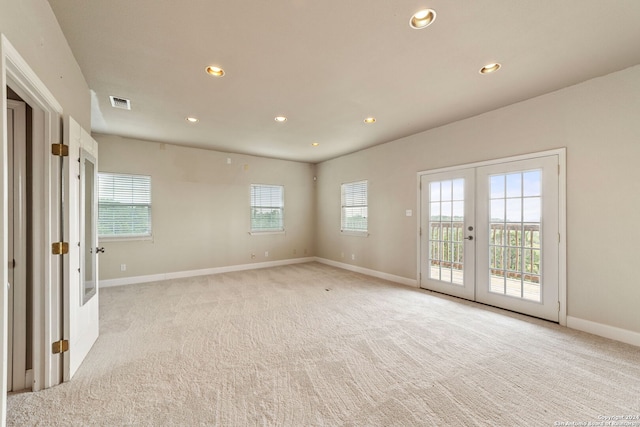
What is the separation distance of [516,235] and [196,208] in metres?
5.82

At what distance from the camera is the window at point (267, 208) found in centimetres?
651

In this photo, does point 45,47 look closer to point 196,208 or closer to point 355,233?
point 196,208

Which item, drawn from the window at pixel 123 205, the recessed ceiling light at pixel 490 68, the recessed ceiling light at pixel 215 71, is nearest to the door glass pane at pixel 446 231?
the recessed ceiling light at pixel 490 68

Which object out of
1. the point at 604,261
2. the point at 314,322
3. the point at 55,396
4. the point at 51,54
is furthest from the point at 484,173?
the point at 55,396

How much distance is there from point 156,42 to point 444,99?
3.17 meters

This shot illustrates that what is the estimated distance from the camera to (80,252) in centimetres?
235

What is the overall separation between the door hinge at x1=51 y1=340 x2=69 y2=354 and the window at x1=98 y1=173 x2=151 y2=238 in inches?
135

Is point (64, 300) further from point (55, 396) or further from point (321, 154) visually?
point (321, 154)

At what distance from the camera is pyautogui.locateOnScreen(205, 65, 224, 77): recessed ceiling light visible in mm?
2598

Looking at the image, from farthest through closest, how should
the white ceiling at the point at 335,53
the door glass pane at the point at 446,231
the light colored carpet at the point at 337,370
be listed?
the door glass pane at the point at 446,231 < the white ceiling at the point at 335,53 < the light colored carpet at the point at 337,370

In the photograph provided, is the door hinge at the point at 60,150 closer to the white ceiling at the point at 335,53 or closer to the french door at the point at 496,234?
the white ceiling at the point at 335,53

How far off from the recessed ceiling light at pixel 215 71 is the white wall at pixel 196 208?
11.1ft

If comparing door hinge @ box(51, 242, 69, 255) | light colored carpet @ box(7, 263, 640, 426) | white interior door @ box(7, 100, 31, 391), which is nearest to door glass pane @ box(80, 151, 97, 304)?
door hinge @ box(51, 242, 69, 255)

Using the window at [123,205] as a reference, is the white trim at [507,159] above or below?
above
